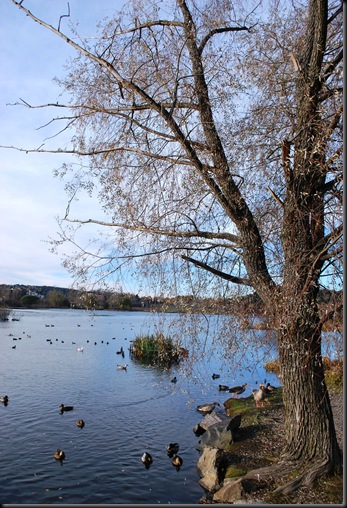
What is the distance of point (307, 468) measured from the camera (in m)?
6.32

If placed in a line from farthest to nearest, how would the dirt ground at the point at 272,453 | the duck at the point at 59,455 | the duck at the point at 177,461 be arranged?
the duck at the point at 59,455 < the duck at the point at 177,461 < the dirt ground at the point at 272,453

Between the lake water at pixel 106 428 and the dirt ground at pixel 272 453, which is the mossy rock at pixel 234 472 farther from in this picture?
the lake water at pixel 106 428

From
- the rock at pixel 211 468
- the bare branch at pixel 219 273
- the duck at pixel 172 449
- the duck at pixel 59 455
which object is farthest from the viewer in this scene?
the duck at pixel 172 449

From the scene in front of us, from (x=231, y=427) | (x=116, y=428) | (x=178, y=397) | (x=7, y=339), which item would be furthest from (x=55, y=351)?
(x=231, y=427)

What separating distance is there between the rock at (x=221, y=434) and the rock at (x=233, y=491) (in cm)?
212

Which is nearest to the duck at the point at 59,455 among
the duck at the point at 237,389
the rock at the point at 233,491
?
the rock at the point at 233,491

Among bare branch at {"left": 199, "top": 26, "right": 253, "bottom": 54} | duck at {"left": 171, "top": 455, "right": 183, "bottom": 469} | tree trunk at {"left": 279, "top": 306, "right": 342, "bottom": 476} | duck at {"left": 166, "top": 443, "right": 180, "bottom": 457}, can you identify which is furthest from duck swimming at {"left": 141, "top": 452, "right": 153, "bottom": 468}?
bare branch at {"left": 199, "top": 26, "right": 253, "bottom": 54}

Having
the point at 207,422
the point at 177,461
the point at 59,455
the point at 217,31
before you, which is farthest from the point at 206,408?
the point at 217,31

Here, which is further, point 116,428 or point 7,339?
point 7,339

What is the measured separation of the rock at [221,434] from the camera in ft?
30.7

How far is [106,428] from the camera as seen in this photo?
11328 millimetres

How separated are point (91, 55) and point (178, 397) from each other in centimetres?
1142

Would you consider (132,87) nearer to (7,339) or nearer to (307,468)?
(307,468)

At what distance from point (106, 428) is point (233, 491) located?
5.28 meters
